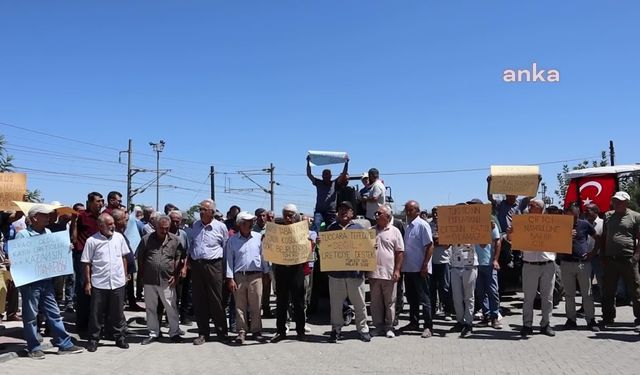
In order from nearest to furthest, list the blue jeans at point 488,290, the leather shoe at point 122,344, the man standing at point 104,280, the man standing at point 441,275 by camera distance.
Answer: the man standing at point 104,280 → the leather shoe at point 122,344 → the blue jeans at point 488,290 → the man standing at point 441,275

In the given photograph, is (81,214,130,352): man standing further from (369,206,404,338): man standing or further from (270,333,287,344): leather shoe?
(369,206,404,338): man standing

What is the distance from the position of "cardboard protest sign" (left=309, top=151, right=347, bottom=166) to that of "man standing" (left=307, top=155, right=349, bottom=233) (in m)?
0.14

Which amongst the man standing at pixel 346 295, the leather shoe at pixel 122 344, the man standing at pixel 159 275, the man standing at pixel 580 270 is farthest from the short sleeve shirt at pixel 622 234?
the leather shoe at pixel 122 344

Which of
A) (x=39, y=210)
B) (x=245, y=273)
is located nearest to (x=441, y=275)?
(x=245, y=273)

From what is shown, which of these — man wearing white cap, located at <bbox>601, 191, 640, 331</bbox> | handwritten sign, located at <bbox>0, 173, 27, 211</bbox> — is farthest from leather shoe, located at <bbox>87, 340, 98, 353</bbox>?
man wearing white cap, located at <bbox>601, 191, 640, 331</bbox>

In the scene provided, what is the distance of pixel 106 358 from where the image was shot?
794 cm

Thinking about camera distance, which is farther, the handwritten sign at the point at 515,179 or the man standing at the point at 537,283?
Answer: the handwritten sign at the point at 515,179

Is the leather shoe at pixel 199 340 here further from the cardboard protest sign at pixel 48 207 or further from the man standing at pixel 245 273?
the cardboard protest sign at pixel 48 207

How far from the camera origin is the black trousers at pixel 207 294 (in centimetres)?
909

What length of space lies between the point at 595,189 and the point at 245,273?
33.8 ft

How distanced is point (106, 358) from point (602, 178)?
1279cm

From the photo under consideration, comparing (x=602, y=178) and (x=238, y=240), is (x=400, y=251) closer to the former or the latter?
(x=238, y=240)

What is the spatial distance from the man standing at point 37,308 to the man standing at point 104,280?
41 centimetres

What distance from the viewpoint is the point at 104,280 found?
8.58 m
